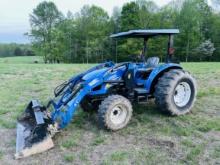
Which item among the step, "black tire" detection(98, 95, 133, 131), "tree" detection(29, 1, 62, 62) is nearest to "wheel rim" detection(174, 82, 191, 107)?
the step

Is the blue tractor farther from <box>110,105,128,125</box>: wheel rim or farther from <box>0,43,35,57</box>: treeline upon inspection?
<box>0,43,35,57</box>: treeline

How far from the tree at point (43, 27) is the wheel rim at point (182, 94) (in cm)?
3234

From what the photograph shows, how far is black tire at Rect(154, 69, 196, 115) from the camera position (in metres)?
4.82

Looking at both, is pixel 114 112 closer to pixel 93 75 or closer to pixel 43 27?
Result: pixel 93 75

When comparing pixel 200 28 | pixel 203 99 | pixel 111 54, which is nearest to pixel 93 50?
pixel 111 54

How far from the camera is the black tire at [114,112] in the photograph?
421 centimetres

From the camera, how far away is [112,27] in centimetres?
3656

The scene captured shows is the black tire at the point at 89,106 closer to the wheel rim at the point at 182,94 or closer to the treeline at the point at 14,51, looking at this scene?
the wheel rim at the point at 182,94

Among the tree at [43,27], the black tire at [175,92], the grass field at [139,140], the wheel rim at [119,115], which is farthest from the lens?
the tree at [43,27]

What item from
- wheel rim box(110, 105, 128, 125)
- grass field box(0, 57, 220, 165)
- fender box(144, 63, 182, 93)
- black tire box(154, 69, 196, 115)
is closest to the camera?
grass field box(0, 57, 220, 165)

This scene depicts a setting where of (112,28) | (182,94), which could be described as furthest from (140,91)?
(112,28)

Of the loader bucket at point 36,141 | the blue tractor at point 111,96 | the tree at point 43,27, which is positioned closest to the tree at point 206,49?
the tree at point 43,27

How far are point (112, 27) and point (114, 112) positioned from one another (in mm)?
33185

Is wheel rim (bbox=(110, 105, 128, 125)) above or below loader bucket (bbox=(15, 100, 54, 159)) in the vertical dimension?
above
